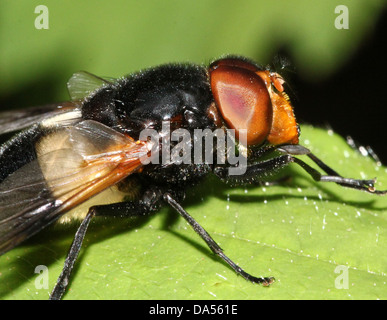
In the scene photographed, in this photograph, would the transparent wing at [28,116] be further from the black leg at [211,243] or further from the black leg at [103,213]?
the black leg at [211,243]

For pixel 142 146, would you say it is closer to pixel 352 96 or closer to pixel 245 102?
pixel 245 102

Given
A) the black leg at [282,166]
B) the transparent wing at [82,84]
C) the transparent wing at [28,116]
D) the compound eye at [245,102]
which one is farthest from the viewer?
the transparent wing at [82,84]

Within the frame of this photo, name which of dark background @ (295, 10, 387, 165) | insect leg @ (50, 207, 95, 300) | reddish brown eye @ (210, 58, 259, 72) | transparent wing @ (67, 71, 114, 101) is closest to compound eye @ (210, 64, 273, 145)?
reddish brown eye @ (210, 58, 259, 72)

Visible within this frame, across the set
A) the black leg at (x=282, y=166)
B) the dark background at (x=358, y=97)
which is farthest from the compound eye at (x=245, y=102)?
the dark background at (x=358, y=97)

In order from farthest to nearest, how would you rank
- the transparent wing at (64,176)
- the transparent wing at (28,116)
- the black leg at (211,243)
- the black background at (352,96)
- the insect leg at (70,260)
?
the black background at (352,96) < the transparent wing at (28,116) < the insect leg at (70,260) < the black leg at (211,243) < the transparent wing at (64,176)

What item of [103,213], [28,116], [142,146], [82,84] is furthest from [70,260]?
[82,84]

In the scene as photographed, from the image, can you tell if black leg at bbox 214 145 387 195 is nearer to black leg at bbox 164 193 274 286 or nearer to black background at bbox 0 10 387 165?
black leg at bbox 164 193 274 286

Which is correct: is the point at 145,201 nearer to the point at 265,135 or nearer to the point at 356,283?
the point at 265,135
